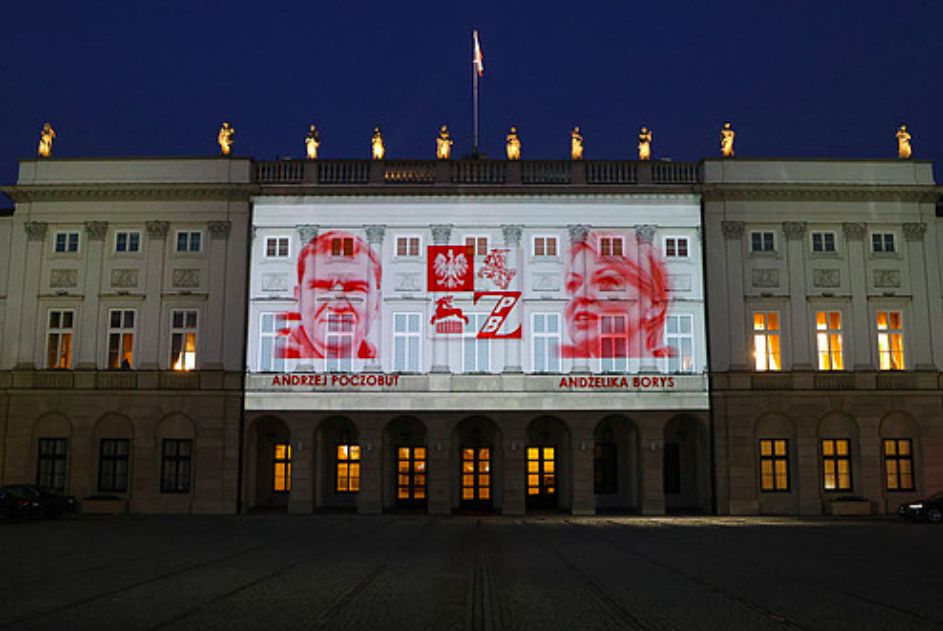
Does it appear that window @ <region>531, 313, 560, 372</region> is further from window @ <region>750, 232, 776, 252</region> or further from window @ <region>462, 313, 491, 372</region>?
window @ <region>750, 232, 776, 252</region>

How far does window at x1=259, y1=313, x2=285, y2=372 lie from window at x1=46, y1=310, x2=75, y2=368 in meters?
8.75

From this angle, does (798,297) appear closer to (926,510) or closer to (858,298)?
(858,298)

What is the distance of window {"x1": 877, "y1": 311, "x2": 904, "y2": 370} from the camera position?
42.5 metres

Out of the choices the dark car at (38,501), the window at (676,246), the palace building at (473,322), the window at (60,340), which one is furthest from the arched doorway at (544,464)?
the window at (60,340)

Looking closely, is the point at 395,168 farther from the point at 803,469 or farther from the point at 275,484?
the point at 803,469

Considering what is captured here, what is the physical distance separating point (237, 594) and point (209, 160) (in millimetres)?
30941

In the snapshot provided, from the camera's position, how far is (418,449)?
4616 centimetres

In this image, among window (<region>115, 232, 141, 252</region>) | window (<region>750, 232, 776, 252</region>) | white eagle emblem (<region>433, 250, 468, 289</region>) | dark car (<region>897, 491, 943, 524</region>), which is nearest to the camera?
dark car (<region>897, 491, 943, 524</region>)

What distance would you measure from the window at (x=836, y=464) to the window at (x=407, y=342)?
1872cm

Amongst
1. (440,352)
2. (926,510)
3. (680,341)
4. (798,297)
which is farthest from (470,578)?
(798,297)

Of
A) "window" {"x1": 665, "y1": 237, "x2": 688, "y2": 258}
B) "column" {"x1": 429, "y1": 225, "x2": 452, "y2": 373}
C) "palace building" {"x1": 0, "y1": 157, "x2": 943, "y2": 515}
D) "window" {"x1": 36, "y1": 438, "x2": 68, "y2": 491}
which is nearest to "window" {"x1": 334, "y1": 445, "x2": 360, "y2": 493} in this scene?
"palace building" {"x1": 0, "y1": 157, "x2": 943, "y2": 515}

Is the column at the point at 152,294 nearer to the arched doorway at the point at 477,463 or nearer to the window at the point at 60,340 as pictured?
the window at the point at 60,340

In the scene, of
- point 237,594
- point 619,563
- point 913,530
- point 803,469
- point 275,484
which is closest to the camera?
point 237,594

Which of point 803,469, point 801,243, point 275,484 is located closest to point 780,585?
point 803,469
